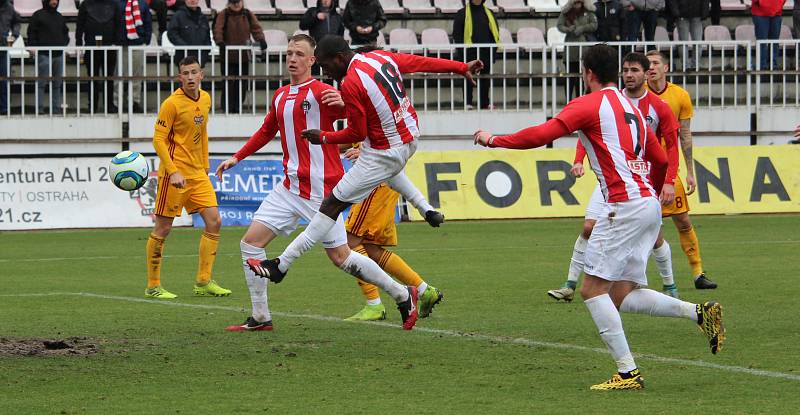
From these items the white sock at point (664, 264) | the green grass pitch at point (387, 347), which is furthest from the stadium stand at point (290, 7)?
the white sock at point (664, 264)

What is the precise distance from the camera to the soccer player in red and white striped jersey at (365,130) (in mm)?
9484

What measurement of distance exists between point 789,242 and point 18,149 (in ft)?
41.3

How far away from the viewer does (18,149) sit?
23.0m

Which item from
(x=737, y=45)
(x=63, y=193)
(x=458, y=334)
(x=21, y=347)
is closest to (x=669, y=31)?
(x=737, y=45)

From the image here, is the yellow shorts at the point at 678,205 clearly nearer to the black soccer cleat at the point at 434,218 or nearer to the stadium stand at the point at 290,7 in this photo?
the black soccer cleat at the point at 434,218

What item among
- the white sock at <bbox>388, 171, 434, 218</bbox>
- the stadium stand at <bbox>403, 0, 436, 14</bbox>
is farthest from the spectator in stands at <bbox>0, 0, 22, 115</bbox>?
the white sock at <bbox>388, 171, 434, 218</bbox>

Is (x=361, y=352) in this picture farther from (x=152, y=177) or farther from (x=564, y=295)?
(x=152, y=177)

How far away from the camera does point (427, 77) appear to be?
2477 centimetres

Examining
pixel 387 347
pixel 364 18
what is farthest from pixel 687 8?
pixel 387 347

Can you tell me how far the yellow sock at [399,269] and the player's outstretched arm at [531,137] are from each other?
125 inches

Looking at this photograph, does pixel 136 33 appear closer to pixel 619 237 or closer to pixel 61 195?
pixel 61 195

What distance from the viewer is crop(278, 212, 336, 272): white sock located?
9586 mm

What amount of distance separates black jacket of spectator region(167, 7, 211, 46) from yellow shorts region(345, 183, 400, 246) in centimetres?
1313

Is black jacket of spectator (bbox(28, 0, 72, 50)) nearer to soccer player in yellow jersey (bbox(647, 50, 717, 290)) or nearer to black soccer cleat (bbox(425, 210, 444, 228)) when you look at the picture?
soccer player in yellow jersey (bbox(647, 50, 717, 290))
